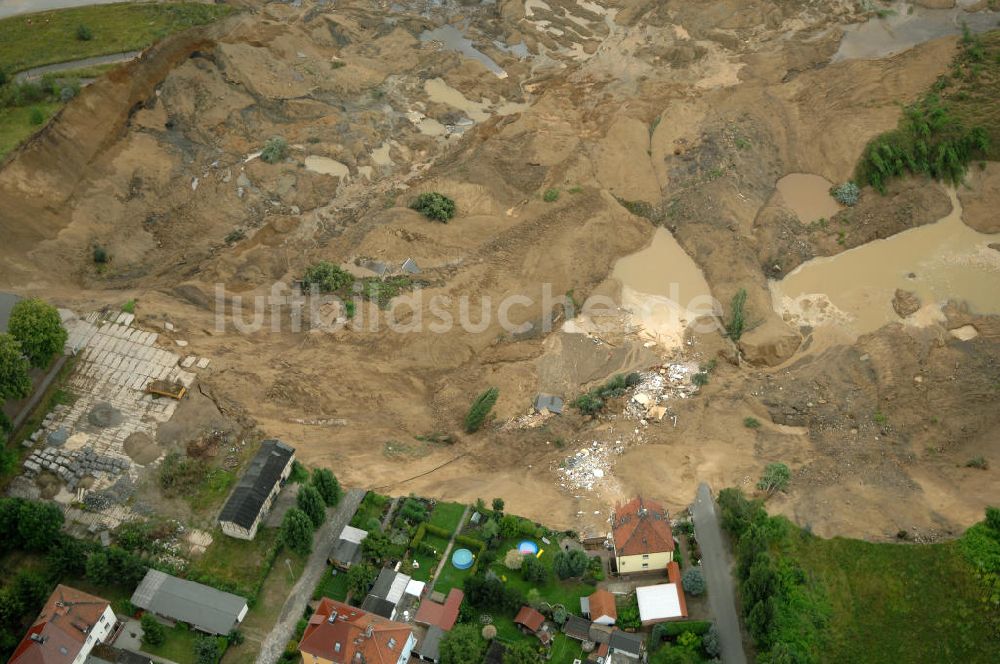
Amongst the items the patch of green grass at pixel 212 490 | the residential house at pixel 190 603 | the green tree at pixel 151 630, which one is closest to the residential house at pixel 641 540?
the residential house at pixel 190 603

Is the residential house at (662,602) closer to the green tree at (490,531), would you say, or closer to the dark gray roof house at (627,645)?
the dark gray roof house at (627,645)

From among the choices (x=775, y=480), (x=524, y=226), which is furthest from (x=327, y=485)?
(x=524, y=226)

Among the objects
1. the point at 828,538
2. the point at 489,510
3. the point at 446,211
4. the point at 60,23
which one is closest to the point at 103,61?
the point at 60,23

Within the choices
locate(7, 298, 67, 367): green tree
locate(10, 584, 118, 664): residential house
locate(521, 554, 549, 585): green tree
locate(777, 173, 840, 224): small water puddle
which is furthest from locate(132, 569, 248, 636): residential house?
locate(777, 173, 840, 224): small water puddle

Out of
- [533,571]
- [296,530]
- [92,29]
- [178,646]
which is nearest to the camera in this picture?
[178,646]

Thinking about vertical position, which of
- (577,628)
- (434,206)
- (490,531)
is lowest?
(577,628)

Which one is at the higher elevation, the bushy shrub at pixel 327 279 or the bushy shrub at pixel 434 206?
the bushy shrub at pixel 434 206

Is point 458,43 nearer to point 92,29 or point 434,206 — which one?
point 434,206
